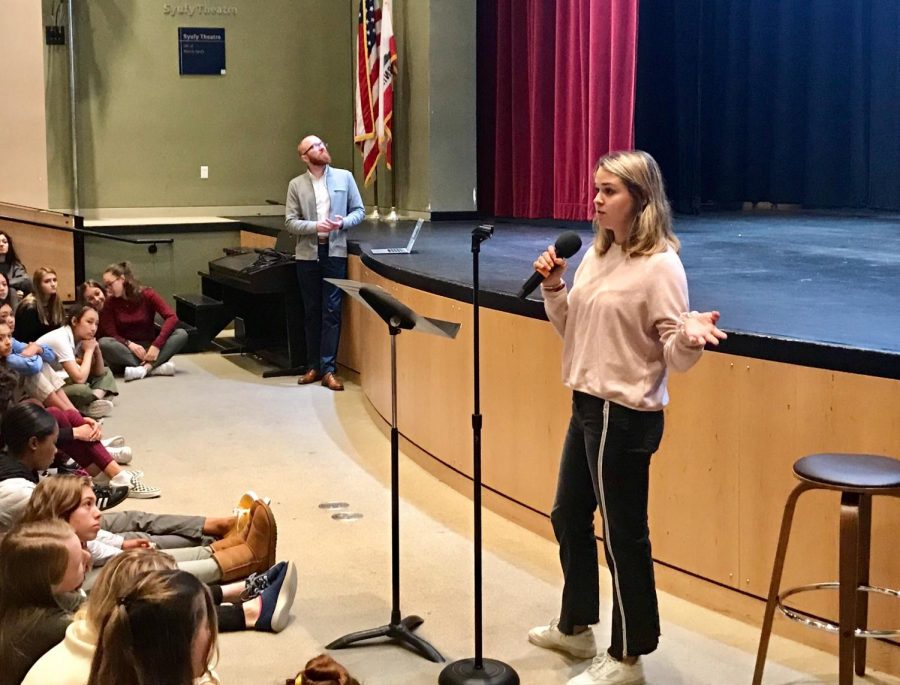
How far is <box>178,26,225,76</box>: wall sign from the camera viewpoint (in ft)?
29.8

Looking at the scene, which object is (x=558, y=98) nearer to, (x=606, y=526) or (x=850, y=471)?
(x=606, y=526)

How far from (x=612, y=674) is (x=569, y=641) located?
24 centimetres

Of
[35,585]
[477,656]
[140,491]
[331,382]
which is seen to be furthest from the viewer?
[331,382]

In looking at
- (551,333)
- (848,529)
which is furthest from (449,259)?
(848,529)

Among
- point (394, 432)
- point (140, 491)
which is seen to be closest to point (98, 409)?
point (140, 491)

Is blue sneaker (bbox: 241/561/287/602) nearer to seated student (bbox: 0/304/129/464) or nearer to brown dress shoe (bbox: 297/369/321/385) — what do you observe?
seated student (bbox: 0/304/129/464)

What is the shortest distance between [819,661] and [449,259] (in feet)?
10.2

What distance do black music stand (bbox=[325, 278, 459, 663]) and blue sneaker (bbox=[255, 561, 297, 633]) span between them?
0.18 m

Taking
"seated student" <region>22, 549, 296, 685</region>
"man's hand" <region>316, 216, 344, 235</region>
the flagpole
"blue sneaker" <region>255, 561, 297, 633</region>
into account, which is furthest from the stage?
"seated student" <region>22, 549, 296, 685</region>

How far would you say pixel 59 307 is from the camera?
629 centimetres

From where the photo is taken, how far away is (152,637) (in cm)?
181

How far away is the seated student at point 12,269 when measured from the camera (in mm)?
6722

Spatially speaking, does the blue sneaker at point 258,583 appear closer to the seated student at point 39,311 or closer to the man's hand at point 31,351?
the man's hand at point 31,351

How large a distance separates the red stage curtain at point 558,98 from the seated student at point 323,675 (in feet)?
18.5
